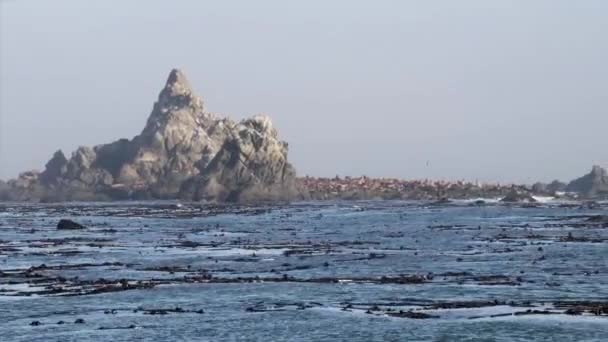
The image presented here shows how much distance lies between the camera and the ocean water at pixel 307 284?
39750mm

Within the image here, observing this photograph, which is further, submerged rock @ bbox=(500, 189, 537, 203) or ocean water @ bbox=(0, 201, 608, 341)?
submerged rock @ bbox=(500, 189, 537, 203)

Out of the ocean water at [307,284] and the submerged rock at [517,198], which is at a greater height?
the submerged rock at [517,198]

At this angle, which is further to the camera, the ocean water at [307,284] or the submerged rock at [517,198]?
the submerged rock at [517,198]

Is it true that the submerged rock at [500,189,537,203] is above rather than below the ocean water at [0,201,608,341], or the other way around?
above

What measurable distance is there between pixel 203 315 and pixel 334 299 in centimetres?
637

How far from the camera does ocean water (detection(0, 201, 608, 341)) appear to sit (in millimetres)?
39750

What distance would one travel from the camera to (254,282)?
54906 millimetres

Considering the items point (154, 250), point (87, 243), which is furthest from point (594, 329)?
point (87, 243)

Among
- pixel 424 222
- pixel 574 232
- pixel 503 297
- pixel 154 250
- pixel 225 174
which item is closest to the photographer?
pixel 503 297

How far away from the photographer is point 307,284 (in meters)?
54.0

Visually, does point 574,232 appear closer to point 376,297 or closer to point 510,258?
point 510,258

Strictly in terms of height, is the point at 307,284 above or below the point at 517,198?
below

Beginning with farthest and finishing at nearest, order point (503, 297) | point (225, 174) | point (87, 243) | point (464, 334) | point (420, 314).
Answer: point (225, 174), point (87, 243), point (503, 297), point (420, 314), point (464, 334)

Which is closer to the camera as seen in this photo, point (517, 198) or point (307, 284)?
point (307, 284)
